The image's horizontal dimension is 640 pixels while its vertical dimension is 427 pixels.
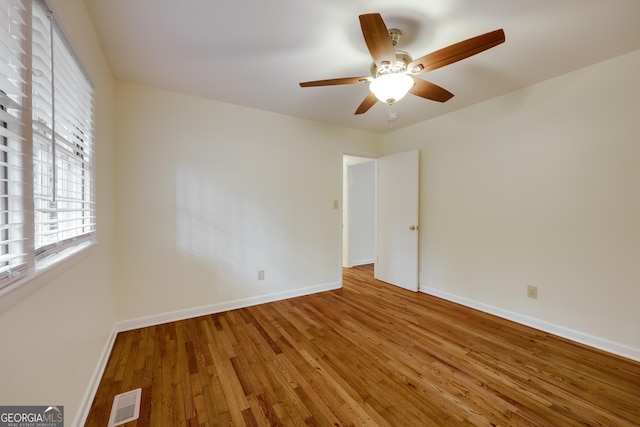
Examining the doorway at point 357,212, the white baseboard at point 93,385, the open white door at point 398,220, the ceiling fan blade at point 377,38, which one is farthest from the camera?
the doorway at point 357,212

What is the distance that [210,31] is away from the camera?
68.7 inches

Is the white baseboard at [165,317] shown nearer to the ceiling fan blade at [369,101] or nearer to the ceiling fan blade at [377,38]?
the ceiling fan blade at [369,101]

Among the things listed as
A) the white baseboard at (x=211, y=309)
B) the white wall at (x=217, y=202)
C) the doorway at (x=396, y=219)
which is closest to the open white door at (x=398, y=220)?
the doorway at (x=396, y=219)

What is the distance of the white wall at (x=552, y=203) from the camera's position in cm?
205

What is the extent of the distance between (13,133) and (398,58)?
2005mm

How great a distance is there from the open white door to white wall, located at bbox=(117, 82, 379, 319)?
81 centimetres

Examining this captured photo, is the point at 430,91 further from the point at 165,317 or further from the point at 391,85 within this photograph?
the point at 165,317

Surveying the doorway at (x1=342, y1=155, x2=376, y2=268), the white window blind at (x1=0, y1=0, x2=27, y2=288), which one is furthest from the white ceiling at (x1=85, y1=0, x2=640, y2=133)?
the doorway at (x1=342, y1=155, x2=376, y2=268)

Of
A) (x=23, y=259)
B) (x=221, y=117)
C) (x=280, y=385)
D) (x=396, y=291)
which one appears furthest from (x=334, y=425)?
(x=221, y=117)

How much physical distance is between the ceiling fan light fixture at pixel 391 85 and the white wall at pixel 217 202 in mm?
1832

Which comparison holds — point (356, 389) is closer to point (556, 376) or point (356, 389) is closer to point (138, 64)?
point (556, 376)

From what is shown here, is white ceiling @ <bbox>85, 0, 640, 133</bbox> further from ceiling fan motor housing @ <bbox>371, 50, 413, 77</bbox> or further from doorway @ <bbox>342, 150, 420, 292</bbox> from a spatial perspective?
doorway @ <bbox>342, 150, 420, 292</bbox>

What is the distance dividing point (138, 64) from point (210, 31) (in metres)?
0.89

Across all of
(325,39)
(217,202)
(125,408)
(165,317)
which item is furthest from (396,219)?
(125,408)
